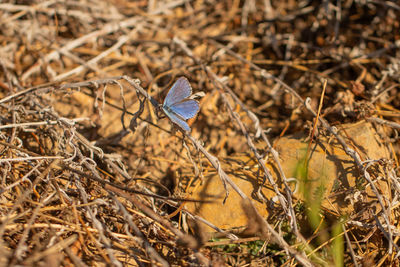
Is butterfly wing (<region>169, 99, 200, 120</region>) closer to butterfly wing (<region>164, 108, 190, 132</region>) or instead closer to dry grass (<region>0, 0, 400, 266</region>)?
butterfly wing (<region>164, 108, 190, 132</region>)

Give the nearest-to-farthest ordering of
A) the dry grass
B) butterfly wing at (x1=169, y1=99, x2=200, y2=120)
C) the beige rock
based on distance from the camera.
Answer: butterfly wing at (x1=169, y1=99, x2=200, y2=120) → the dry grass → the beige rock

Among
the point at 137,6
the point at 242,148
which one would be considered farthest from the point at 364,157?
the point at 137,6

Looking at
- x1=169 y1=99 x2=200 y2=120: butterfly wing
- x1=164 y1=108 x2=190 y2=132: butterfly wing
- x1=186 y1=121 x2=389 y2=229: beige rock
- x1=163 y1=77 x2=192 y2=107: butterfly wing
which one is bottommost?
x1=186 y1=121 x2=389 y2=229: beige rock

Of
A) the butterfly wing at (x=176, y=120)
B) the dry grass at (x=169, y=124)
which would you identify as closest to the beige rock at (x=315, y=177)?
the dry grass at (x=169, y=124)

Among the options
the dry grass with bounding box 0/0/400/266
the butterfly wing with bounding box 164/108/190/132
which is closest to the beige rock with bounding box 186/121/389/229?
the dry grass with bounding box 0/0/400/266

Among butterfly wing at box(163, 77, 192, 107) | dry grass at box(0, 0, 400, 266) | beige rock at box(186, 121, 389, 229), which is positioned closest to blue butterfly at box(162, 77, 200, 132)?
butterfly wing at box(163, 77, 192, 107)

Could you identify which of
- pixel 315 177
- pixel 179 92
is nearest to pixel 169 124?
pixel 179 92

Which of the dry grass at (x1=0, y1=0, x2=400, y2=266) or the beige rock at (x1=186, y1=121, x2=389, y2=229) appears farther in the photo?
the beige rock at (x1=186, y1=121, x2=389, y2=229)

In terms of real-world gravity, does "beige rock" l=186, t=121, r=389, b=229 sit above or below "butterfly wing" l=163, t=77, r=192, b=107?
below

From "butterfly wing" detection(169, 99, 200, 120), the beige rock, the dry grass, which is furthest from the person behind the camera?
the beige rock
